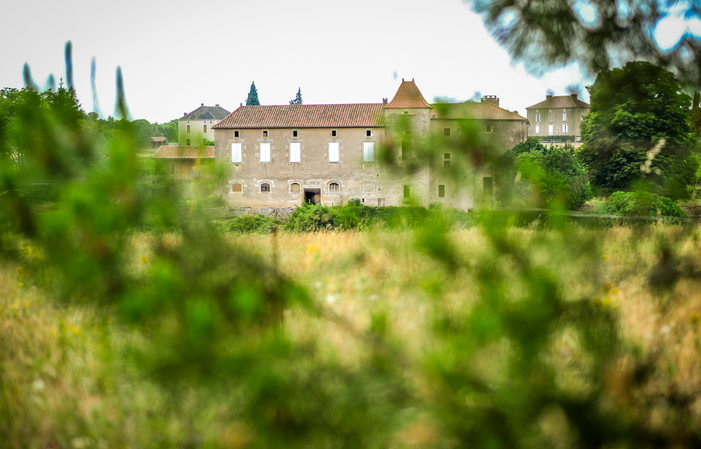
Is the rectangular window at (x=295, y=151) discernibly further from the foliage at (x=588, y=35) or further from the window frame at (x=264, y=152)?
the foliage at (x=588, y=35)

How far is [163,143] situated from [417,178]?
949 millimetres

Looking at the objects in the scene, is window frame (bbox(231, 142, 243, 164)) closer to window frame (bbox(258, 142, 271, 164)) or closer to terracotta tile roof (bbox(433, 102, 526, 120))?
window frame (bbox(258, 142, 271, 164))

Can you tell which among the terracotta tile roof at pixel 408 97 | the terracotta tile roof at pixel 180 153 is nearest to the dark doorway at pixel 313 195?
the terracotta tile roof at pixel 408 97

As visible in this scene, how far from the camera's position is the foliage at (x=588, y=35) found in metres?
2.72

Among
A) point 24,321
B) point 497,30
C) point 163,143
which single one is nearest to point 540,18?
point 497,30

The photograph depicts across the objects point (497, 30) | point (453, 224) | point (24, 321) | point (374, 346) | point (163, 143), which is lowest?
point (24, 321)

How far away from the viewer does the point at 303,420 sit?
1.14 metres

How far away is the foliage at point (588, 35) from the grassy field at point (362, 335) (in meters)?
1.13

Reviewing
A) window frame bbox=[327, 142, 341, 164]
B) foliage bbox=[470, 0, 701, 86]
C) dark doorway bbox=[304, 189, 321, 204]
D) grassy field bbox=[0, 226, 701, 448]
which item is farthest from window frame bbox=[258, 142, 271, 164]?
foliage bbox=[470, 0, 701, 86]

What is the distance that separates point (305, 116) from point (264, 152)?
317cm

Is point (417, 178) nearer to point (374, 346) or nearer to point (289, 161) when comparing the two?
point (374, 346)

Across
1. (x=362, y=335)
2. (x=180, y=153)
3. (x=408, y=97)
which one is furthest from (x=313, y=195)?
(x=362, y=335)

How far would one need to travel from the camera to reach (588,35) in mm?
2779

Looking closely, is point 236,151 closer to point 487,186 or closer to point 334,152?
point 334,152
